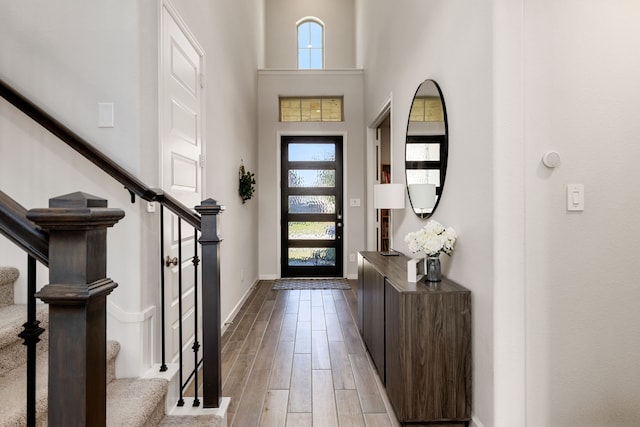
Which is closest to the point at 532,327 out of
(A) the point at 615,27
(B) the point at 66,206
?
(A) the point at 615,27

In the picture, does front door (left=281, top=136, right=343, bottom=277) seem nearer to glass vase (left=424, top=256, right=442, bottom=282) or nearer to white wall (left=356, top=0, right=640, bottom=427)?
glass vase (left=424, top=256, right=442, bottom=282)

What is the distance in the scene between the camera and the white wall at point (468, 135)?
1747mm

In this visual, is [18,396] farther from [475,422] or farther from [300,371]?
[475,422]

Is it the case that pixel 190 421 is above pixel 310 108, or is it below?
below

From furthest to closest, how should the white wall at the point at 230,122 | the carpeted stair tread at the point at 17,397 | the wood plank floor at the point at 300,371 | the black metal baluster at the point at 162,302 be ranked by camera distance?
the white wall at the point at 230,122 < the wood plank floor at the point at 300,371 < the black metal baluster at the point at 162,302 < the carpeted stair tread at the point at 17,397

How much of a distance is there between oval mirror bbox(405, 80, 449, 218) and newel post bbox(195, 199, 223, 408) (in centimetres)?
146

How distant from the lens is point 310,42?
7.23m

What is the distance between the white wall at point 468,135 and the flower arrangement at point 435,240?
0.06 meters

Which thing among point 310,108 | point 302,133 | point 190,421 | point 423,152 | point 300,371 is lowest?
point 300,371

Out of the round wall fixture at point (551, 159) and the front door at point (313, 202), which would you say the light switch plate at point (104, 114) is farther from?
the front door at point (313, 202)

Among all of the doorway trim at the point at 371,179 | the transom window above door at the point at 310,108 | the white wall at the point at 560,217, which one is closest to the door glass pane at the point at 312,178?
the doorway trim at the point at 371,179

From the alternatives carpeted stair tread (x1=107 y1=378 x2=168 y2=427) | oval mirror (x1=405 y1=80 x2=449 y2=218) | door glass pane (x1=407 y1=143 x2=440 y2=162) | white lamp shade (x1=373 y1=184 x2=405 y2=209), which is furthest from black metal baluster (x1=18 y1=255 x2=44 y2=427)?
white lamp shade (x1=373 y1=184 x2=405 y2=209)

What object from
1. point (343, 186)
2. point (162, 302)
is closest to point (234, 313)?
point (162, 302)

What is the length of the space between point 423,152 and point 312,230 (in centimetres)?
346
